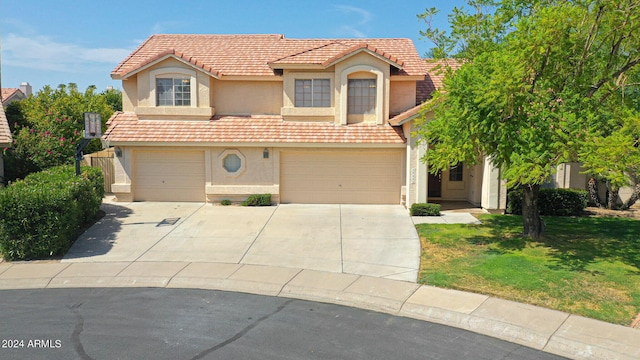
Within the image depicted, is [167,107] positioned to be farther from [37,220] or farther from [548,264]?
[548,264]

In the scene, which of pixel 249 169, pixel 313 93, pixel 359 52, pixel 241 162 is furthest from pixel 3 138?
pixel 359 52

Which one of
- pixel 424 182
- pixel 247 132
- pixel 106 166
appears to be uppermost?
pixel 247 132

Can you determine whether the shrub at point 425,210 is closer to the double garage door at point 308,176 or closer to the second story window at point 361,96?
the double garage door at point 308,176

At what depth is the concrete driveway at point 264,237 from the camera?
12.3 meters

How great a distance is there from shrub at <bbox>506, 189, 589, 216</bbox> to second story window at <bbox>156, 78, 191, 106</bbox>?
42.4 feet

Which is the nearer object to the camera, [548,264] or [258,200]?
[548,264]

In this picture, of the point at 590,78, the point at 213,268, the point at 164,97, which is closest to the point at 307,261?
the point at 213,268

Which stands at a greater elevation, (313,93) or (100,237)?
(313,93)

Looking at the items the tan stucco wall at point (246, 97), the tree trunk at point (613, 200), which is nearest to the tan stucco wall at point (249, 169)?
the tan stucco wall at point (246, 97)

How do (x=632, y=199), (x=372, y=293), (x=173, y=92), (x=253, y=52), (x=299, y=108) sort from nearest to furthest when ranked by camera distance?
(x=372, y=293)
(x=632, y=199)
(x=299, y=108)
(x=173, y=92)
(x=253, y=52)

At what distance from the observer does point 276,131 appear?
63.2 ft

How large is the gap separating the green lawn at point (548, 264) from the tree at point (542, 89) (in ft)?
6.65

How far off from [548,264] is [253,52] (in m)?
15.2

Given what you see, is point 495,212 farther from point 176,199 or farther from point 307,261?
point 176,199
